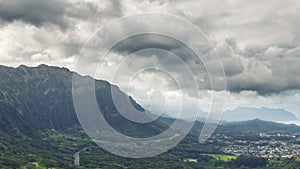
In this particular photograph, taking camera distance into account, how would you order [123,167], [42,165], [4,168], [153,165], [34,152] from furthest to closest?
[34,152] → [153,165] → [123,167] → [42,165] → [4,168]

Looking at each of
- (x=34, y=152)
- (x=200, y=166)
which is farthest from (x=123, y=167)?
(x=34, y=152)

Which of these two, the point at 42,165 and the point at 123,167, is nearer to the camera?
the point at 42,165

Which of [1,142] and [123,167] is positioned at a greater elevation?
[1,142]

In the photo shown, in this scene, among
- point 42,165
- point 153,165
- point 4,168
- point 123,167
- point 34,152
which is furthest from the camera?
point 34,152

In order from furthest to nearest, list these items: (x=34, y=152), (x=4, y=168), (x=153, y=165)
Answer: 1. (x=34, y=152)
2. (x=153, y=165)
3. (x=4, y=168)

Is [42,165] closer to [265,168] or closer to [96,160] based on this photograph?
[96,160]

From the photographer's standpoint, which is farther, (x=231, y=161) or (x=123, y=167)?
(x=231, y=161)

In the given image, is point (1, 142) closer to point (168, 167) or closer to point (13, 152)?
point (13, 152)

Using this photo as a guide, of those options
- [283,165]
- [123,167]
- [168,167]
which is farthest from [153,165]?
[283,165]

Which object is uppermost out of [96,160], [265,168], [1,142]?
[1,142]
